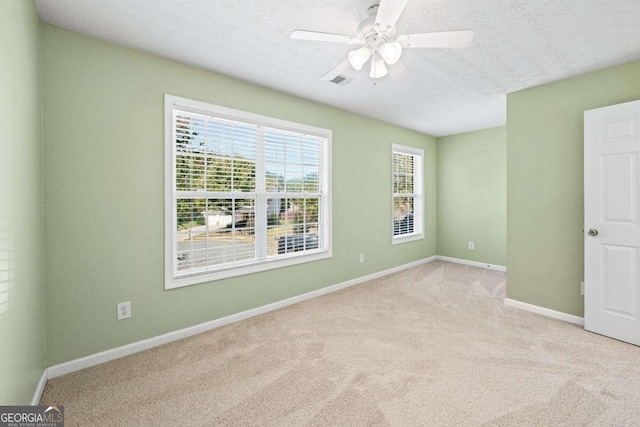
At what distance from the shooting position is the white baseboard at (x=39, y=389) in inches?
66.8

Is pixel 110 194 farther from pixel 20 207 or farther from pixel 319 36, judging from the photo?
pixel 319 36

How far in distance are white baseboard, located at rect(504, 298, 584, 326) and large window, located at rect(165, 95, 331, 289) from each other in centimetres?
220

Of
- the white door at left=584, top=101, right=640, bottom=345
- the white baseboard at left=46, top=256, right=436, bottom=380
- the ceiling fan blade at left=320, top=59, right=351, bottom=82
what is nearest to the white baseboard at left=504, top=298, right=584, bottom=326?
the white door at left=584, top=101, right=640, bottom=345

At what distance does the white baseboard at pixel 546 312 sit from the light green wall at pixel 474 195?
71.5 inches

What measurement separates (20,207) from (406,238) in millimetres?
4664

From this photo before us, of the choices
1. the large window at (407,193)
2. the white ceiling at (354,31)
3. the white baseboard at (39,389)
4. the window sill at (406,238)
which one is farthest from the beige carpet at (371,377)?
the white ceiling at (354,31)

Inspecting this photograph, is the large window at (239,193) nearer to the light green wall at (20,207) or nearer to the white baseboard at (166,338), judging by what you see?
the white baseboard at (166,338)

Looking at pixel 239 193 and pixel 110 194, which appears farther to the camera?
pixel 239 193

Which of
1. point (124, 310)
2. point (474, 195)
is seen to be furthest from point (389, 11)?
point (474, 195)

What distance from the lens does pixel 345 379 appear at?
1.94 m

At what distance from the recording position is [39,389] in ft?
5.88

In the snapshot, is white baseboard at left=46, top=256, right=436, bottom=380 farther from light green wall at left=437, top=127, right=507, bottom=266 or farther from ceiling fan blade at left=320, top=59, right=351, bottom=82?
light green wall at left=437, top=127, right=507, bottom=266

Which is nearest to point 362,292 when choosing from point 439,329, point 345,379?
point 439,329

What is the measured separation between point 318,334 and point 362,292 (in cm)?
129
